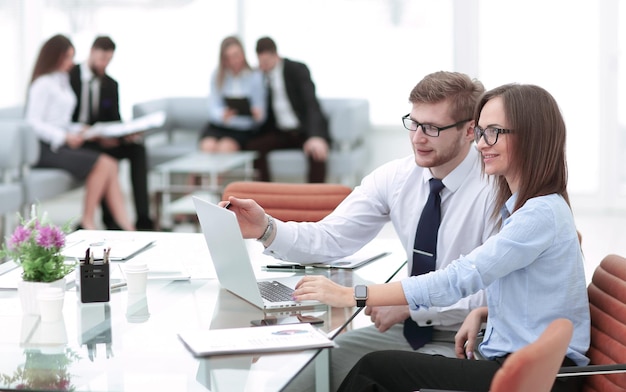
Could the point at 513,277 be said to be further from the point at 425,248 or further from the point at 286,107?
the point at 286,107

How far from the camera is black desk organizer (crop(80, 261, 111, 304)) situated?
2662mm

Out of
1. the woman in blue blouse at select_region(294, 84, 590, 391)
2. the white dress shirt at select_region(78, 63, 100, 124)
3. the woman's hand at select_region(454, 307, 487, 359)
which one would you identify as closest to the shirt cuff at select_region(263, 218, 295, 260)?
the woman in blue blouse at select_region(294, 84, 590, 391)

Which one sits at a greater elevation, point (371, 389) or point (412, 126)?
point (412, 126)

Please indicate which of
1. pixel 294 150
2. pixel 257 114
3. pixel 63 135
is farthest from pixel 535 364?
pixel 257 114

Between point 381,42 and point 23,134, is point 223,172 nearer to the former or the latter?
point 23,134

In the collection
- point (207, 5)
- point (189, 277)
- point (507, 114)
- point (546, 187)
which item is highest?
point (207, 5)

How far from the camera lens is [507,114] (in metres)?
2.59

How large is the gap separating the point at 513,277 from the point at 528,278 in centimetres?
4

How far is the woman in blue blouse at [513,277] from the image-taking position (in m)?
2.50

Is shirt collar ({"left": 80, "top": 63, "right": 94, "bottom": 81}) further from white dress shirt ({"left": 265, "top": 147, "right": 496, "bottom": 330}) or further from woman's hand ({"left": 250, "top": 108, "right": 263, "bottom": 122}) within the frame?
white dress shirt ({"left": 265, "top": 147, "right": 496, "bottom": 330})

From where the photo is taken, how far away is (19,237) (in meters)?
2.53

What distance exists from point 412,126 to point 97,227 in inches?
197

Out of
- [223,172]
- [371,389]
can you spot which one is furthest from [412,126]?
[223,172]

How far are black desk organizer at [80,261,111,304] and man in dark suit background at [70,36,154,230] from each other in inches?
197
